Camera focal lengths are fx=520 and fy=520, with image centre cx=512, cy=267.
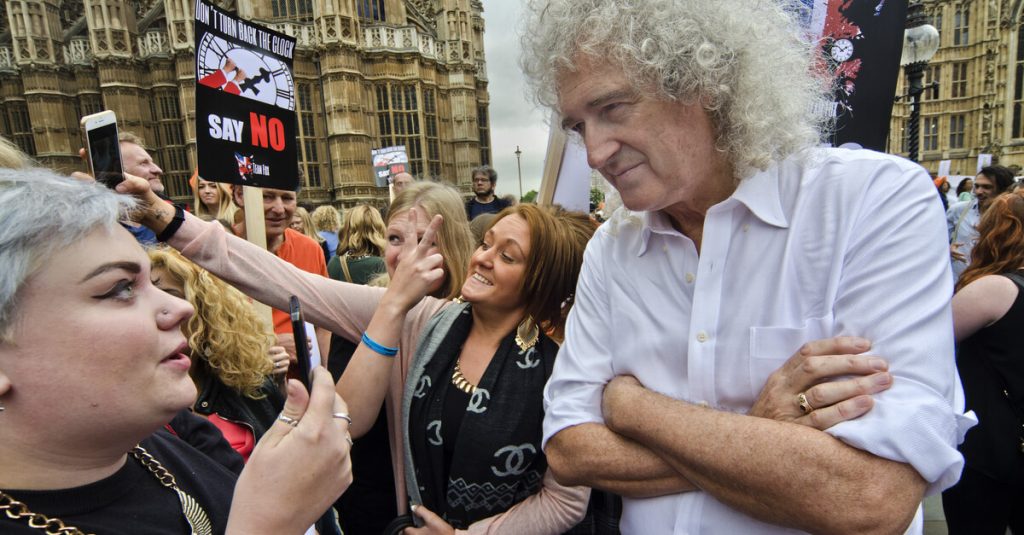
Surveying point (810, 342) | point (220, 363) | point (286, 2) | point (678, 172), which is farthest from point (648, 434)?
point (286, 2)

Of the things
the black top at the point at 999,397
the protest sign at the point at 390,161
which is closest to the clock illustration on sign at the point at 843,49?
the black top at the point at 999,397

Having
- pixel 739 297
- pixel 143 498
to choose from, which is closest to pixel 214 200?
pixel 143 498

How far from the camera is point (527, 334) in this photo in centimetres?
194

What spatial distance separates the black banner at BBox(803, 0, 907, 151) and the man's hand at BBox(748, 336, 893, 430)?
213cm

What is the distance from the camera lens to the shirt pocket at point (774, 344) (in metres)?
1.08

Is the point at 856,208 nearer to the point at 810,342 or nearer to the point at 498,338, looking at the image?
the point at 810,342

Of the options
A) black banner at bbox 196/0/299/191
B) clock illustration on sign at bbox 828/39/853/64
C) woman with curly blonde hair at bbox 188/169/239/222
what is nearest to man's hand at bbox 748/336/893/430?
clock illustration on sign at bbox 828/39/853/64

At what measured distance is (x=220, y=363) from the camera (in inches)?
80.0

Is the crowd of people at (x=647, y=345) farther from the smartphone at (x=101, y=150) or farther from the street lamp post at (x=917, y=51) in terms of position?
the street lamp post at (x=917, y=51)

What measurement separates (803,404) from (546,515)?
103cm

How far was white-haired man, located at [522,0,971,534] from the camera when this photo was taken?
94 centimetres

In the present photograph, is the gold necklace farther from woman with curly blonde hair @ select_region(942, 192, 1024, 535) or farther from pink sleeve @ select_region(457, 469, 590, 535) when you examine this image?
woman with curly blonde hair @ select_region(942, 192, 1024, 535)

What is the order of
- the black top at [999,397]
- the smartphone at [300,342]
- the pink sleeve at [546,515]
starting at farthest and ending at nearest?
the black top at [999,397] < the pink sleeve at [546,515] < the smartphone at [300,342]

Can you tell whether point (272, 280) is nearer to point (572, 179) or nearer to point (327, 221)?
point (572, 179)
